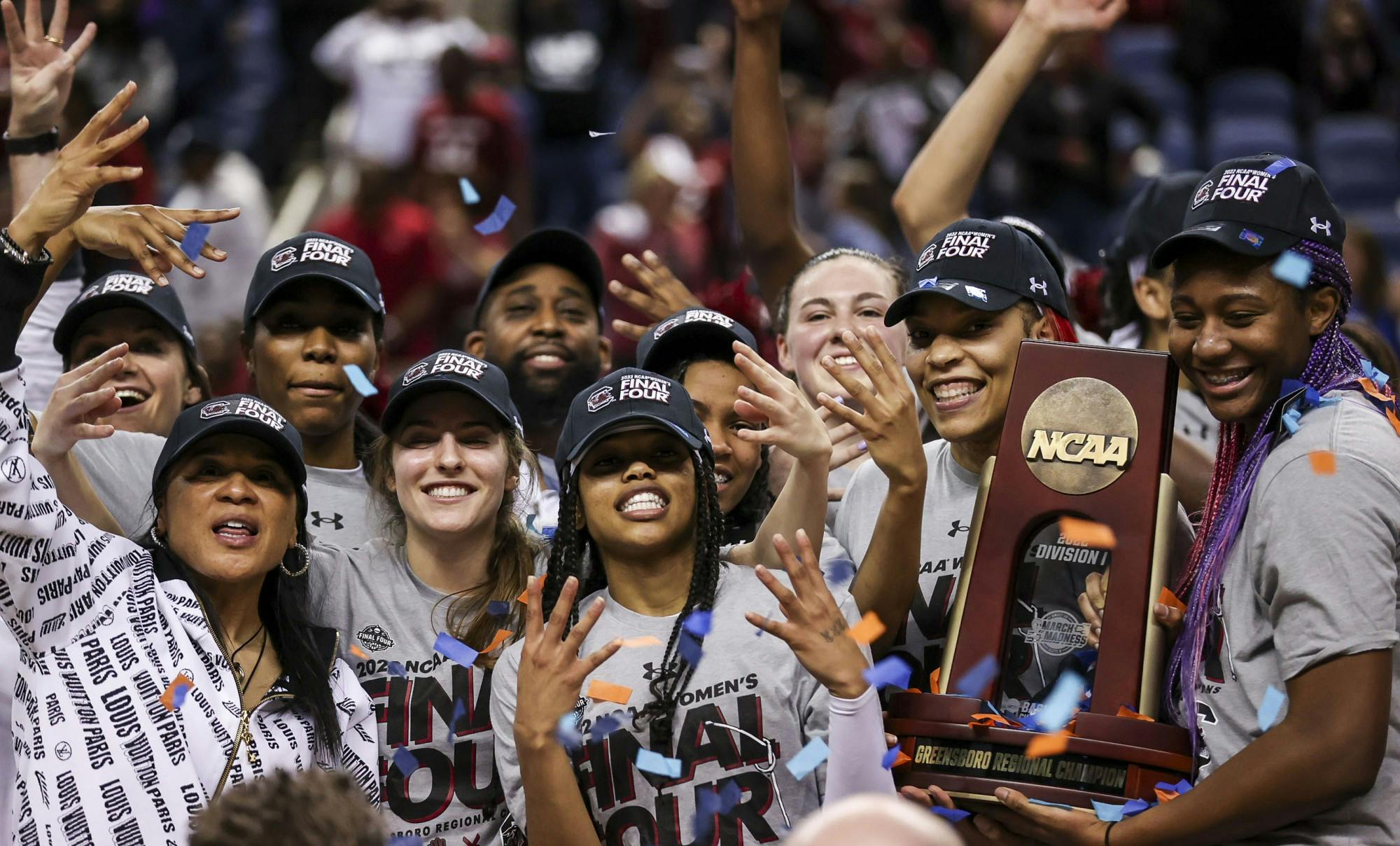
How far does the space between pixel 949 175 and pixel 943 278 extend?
3.35 feet

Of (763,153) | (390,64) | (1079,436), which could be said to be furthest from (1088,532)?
(390,64)

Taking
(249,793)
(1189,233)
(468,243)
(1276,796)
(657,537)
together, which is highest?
(468,243)

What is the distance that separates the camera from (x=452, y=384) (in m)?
4.01

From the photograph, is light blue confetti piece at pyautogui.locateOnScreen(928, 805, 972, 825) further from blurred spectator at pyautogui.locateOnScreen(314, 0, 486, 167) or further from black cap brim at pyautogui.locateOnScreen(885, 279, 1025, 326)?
blurred spectator at pyautogui.locateOnScreen(314, 0, 486, 167)

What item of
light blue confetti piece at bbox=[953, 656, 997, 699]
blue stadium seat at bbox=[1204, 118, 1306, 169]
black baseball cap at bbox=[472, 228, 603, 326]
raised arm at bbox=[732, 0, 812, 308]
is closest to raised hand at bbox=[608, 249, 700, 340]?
black baseball cap at bbox=[472, 228, 603, 326]

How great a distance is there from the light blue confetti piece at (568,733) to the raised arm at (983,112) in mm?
1866

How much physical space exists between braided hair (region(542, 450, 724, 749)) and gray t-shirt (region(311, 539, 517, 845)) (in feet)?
0.71

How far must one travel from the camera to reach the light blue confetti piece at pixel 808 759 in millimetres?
3389

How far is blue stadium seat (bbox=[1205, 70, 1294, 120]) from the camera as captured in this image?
11.2m

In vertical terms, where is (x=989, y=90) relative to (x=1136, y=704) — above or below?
above

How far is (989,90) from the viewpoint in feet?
15.5

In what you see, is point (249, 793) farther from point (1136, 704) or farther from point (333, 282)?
point (333, 282)

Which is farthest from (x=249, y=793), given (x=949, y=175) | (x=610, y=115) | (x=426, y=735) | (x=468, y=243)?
(x=610, y=115)

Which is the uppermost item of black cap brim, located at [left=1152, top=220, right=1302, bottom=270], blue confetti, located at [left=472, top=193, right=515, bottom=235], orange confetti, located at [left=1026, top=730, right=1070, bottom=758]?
blue confetti, located at [left=472, top=193, right=515, bottom=235]
